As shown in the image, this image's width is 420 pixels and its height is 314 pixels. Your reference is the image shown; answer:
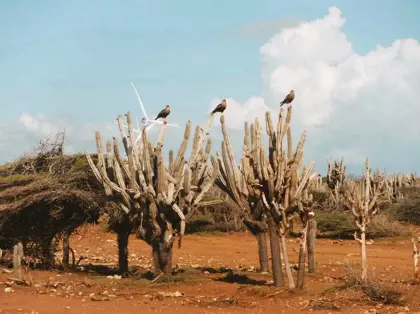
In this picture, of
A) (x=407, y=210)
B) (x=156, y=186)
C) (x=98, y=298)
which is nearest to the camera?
(x=98, y=298)

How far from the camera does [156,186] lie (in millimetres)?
12367

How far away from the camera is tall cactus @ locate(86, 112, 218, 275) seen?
12.2 metres

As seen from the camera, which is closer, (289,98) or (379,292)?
(379,292)

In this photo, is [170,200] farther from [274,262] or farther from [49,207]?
[49,207]

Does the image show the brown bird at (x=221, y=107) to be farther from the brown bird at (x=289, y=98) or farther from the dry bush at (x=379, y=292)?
the dry bush at (x=379, y=292)

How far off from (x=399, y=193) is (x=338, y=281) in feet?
77.6

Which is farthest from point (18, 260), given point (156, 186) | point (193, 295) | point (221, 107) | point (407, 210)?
point (407, 210)

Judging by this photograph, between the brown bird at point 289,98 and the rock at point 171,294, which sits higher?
the brown bird at point 289,98

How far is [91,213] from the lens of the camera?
14062 millimetres

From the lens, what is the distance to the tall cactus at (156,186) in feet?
40.0

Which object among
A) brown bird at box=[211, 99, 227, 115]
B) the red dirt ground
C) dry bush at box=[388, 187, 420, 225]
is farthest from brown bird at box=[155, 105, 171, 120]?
dry bush at box=[388, 187, 420, 225]

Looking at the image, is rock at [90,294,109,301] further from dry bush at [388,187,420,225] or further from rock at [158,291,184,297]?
dry bush at [388,187,420,225]

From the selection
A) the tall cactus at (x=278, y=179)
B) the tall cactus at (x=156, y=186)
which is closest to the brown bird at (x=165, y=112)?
the tall cactus at (x=156, y=186)

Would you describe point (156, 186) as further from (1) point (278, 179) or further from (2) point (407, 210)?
(2) point (407, 210)
